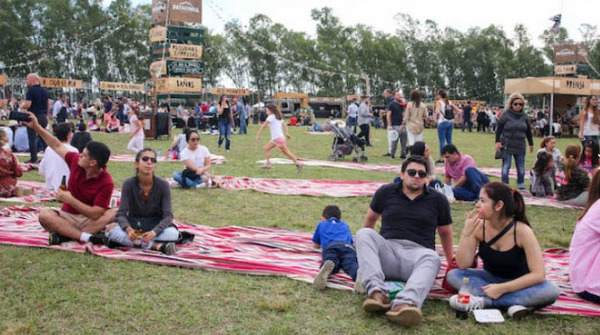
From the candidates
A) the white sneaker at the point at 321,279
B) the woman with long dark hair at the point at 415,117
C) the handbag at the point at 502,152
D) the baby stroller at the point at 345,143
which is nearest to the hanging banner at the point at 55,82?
the baby stroller at the point at 345,143

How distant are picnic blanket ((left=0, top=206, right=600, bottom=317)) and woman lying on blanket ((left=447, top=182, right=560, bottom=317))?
20 centimetres

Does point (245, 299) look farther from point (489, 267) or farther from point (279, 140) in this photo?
point (279, 140)

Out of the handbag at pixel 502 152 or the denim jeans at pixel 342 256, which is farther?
the handbag at pixel 502 152

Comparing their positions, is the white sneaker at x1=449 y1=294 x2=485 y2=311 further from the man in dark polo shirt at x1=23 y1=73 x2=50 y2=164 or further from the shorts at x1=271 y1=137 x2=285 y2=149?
the man in dark polo shirt at x1=23 y1=73 x2=50 y2=164

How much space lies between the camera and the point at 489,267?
4.18 metres

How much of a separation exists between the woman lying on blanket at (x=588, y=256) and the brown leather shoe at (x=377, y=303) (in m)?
1.55

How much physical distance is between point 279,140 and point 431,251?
7.86 metres

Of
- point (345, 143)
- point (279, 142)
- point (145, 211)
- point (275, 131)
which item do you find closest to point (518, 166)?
point (279, 142)

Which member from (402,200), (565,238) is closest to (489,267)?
(402,200)

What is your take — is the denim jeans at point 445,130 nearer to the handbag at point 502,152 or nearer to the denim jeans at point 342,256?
the handbag at point 502,152

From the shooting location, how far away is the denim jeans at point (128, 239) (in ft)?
17.7

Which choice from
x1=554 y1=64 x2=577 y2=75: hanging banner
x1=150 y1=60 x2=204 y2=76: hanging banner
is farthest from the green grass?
x1=554 y1=64 x2=577 y2=75: hanging banner

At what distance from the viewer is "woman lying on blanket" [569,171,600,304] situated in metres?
4.03

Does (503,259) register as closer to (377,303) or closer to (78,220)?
(377,303)
